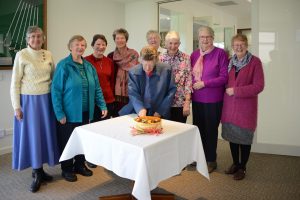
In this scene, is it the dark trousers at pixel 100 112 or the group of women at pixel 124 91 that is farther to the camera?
the dark trousers at pixel 100 112

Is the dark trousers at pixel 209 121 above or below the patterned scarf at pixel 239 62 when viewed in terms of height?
below

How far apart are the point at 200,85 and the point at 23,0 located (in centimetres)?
251

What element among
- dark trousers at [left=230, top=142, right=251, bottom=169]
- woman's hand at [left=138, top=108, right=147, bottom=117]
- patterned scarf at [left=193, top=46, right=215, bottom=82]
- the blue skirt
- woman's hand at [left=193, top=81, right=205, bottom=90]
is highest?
patterned scarf at [left=193, top=46, right=215, bottom=82]

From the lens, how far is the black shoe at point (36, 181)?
2.65 m

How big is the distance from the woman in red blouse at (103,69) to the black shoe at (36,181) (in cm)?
74

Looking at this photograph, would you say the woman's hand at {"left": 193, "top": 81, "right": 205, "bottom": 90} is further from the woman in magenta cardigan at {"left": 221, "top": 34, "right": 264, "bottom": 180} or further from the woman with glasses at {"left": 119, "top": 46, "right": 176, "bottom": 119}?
the woman with glasses at {"left": 119, "top": 46, "right": 176, "bottom": 119}

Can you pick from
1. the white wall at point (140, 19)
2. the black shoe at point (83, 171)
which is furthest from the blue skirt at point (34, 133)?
the white wall at point (140, 19)

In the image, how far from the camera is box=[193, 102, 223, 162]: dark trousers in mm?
2949

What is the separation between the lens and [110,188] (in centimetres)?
272

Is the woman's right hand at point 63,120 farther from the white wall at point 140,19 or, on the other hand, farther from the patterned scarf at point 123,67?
the white wall at point 140,19

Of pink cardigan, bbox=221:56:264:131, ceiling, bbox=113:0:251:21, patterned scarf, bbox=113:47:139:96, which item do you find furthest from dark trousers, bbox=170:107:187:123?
ceiling, bbox=113:0:251:21

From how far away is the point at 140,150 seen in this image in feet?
5.52

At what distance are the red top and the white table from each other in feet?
2.80

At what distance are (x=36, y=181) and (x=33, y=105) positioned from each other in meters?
0.72
